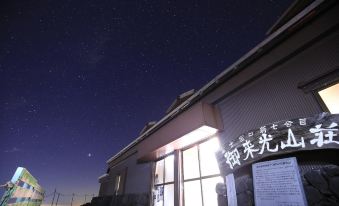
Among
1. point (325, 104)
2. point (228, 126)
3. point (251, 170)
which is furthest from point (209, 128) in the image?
point (325, 104)

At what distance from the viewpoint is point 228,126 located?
5234 mm

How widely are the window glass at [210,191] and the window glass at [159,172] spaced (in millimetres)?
2598

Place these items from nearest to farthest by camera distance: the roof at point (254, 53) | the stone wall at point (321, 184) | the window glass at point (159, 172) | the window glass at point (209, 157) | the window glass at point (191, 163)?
1. the stone wall at point (321, 184)
2. the roof at point (254, 53)
3. the window glass at point (209, 157)
4. the window glass at point (191, 163)
5. the window glass at point (159, 172)

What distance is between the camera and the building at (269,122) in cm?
300

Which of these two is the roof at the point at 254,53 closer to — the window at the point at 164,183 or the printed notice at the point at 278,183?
the window at the point at 164,183

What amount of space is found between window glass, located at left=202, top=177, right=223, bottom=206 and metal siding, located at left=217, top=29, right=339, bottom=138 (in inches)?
58.9

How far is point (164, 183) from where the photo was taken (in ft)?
24.3

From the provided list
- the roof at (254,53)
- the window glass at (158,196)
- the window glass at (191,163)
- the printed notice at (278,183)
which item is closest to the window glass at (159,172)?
the window glass at (158,196)

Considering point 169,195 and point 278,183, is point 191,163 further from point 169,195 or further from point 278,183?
point 278,183

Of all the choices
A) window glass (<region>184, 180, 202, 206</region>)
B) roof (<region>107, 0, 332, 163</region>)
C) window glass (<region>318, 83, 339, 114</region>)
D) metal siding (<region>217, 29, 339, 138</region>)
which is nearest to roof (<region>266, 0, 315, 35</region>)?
roof (<region>107, 0, 332, 163</region>)

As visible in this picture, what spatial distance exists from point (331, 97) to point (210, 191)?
13.0ft

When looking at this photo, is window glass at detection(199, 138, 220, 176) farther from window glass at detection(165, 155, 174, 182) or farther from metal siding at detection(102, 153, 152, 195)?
metal siding at detection(102, 153, 152, 195)

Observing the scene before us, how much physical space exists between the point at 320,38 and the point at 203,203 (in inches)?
208

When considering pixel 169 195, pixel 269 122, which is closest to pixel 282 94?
pixel 269 122
